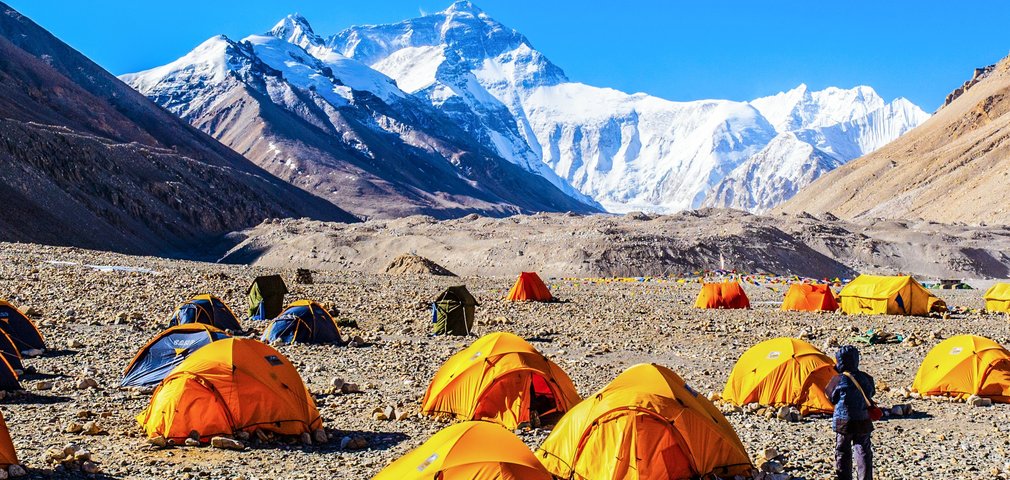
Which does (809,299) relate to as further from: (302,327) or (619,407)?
(619,407)

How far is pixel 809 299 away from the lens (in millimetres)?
34125

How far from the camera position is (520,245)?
63625mm

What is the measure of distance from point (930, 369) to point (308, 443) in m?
11.0

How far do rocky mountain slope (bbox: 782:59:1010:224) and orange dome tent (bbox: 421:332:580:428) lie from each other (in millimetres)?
102810

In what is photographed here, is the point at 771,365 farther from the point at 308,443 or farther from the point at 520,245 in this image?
the point at 520,245

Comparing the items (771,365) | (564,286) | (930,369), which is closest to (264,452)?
(771,365)

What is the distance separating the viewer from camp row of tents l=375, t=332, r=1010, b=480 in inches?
345

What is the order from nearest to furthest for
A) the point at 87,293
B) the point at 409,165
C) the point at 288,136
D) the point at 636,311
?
the point at 87,293, the point at 636,311, the point at 288,136, the point at 409,165

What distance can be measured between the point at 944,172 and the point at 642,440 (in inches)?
5339

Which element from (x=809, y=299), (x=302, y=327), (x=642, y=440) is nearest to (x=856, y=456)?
(x=642, y=440)

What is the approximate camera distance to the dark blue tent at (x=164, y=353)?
1549 centimetres

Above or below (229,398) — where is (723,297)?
above

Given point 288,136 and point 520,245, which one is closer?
point 520,245

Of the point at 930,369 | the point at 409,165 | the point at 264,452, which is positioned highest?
the point at 409,165
